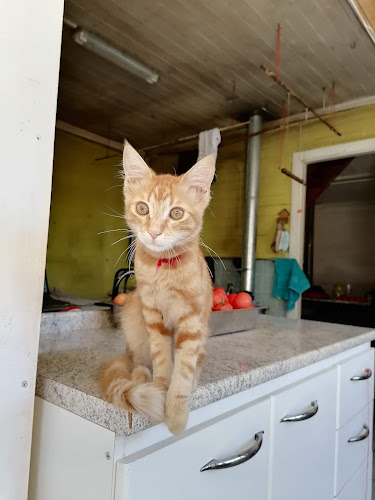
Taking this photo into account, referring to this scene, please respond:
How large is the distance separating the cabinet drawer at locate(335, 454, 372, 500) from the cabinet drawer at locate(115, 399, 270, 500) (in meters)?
0.61

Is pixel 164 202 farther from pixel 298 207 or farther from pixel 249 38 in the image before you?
pixel 298 207

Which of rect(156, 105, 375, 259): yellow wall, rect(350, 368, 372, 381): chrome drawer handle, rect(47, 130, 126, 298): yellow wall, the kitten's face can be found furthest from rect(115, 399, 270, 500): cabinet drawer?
rect(47, 130, 126, 298): yellow wall

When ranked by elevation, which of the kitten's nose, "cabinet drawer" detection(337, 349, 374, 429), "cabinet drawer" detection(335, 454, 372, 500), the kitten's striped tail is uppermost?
the kitten's nose

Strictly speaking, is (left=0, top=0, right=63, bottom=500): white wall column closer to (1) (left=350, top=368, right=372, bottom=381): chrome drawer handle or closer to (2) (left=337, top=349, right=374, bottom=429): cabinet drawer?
(2) (left=337, top=349, right=374, bottom=429): cabinet drawer

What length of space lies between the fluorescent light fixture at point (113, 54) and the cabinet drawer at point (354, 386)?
2.22 meters

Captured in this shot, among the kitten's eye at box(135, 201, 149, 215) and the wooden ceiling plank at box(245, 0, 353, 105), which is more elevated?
the wooden ceiling plank at box(245, 0, 353, 105)

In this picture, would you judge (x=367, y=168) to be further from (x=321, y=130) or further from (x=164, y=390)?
(x=164, y=390)

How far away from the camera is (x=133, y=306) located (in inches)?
32.0

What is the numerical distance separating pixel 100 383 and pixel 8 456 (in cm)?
19

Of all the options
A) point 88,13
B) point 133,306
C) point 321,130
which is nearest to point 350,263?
point 321,130

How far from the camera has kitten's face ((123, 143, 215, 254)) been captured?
677 millimetres

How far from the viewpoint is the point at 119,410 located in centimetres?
53

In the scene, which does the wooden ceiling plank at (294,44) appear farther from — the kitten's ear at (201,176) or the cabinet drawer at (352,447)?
the cabinet drawer at (352,447)

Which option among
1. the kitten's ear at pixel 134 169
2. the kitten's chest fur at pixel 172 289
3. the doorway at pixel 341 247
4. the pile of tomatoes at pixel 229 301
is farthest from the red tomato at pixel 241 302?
the doorway at pixel 341 247
